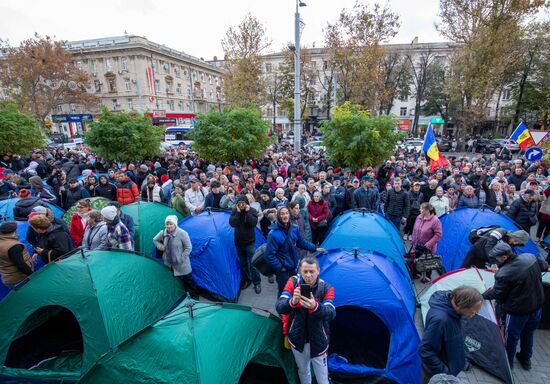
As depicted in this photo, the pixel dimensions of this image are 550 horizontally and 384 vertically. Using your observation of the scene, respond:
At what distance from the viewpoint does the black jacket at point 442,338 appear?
8.82 feet

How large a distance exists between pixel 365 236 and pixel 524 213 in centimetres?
428

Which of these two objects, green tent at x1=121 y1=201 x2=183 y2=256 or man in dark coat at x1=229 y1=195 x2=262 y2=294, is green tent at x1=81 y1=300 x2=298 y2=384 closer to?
man in dark coat at x1=229 y1=195 x2=262 y2=294

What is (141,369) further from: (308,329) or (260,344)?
(308,329)

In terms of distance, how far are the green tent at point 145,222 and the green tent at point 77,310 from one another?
1939mm

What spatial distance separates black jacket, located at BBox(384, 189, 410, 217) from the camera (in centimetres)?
724

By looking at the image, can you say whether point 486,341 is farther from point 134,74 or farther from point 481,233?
point 134,74

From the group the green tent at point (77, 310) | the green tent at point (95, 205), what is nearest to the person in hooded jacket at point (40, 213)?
the green tent at point (77, 310)

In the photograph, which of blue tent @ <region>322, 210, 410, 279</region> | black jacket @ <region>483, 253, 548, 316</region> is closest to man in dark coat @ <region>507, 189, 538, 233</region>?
blue tent @ <region>322, 210, 410, 279</region>

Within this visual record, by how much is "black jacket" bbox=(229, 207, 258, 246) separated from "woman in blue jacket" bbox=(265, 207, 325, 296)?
1026 mm

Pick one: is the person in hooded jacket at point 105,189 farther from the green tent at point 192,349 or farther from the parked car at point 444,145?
the parked car at point 444,145

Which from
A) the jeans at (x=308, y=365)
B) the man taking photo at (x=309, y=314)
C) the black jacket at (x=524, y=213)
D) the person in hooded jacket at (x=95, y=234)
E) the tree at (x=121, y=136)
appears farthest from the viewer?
the tree at (x=121, y=136)

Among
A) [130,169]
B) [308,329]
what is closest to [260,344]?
[308,329]

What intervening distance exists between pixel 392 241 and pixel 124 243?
4.95m

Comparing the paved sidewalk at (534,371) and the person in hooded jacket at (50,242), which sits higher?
the person in hooded jacket at (50,242)
